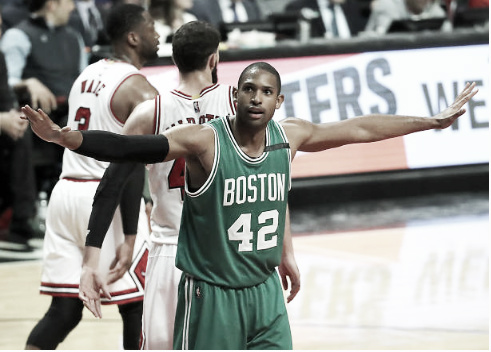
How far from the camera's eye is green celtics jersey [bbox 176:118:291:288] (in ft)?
12.6

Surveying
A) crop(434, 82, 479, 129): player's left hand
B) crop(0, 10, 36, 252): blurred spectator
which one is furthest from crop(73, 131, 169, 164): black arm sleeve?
crop(0, 10, 36, 252): blurred spectator

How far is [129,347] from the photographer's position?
5129 millimetres

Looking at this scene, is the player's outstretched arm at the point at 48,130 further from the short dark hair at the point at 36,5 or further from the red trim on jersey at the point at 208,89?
the short dark hair at the point at 36,5

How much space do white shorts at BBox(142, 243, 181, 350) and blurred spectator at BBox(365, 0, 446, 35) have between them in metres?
7.96

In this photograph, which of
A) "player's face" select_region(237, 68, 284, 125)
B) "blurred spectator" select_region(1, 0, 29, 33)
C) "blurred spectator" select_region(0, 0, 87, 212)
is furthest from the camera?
"blurred spectator" select_region(1, 0, 29, 33)

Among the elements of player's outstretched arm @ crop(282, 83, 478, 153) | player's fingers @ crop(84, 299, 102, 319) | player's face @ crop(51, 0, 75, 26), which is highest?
player's face @ crop(51, 0, 75, 26)

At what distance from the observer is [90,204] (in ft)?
17.0

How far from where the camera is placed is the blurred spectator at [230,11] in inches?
462

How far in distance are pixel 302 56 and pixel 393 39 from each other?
0.99 m

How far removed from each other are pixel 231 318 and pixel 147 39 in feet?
5.82

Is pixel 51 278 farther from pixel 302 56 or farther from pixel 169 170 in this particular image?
pixel 302 56

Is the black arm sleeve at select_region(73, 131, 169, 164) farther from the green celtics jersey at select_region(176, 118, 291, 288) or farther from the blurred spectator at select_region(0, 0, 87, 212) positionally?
the blurred spectator at select_region(0, 0, 87, 212)

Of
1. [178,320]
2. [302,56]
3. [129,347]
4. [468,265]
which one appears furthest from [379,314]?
[302,56]

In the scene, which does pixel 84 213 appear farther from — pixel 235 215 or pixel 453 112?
pixel 453 112
